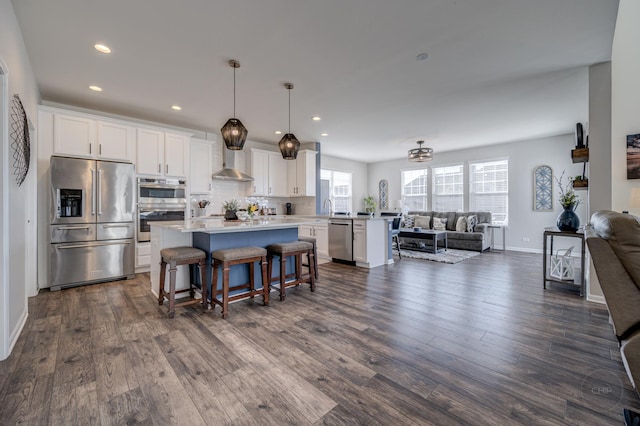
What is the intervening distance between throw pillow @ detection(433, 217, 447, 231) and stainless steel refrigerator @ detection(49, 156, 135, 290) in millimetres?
A: 6904

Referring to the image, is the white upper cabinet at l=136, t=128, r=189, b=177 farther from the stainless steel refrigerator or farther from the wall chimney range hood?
the wall chimney range hood

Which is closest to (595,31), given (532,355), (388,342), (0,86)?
(532,355)

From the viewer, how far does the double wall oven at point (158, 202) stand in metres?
4.50

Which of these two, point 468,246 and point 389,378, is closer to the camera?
point 389,378

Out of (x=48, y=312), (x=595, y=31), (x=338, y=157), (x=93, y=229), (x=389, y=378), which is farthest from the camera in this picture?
(x=338, y=157)

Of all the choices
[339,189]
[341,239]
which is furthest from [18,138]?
[339,189]

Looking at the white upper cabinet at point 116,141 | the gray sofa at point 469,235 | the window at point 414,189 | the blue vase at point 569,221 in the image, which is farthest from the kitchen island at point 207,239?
the window at point 414,189

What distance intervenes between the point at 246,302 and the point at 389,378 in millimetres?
1977

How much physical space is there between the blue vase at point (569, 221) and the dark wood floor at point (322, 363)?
87 cm

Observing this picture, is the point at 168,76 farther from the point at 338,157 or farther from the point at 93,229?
the point at 338,157

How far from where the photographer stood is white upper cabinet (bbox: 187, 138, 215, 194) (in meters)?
5.41

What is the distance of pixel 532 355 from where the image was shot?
205 centimetres

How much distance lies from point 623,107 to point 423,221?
198 inches

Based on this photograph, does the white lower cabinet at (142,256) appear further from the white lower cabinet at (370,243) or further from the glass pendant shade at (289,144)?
the white lower cabinet at (370,243)
